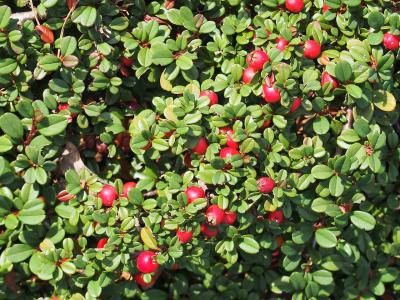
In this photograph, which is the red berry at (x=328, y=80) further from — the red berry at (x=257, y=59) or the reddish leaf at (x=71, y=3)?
the reddish leaf at (x=71, y=3)

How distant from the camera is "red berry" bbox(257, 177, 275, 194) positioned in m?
2.04

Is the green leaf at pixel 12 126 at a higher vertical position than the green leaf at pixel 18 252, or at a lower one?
higher

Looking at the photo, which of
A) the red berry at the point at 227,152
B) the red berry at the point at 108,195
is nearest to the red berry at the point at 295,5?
the red berry at the point at 227,152

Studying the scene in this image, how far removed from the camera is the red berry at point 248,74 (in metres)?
2.12

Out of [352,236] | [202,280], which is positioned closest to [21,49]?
[202,280]

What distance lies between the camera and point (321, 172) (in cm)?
211

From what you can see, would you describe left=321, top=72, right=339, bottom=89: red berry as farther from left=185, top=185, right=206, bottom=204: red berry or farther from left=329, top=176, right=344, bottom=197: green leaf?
left=185, top=185, right=206, bottom=204: red berry

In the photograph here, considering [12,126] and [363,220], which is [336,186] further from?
[12,126]

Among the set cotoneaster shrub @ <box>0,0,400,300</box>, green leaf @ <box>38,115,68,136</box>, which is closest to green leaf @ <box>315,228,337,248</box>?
cotoneaster shrub @ <box>0,0,400,300</box>

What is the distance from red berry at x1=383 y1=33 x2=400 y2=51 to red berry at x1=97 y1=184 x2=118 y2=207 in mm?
1195

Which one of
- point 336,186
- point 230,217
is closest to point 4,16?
point 230,217

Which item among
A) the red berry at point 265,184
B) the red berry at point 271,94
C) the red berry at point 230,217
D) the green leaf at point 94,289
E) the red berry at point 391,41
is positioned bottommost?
the green leaf at point 94,289

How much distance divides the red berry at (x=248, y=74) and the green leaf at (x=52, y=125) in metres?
0.70

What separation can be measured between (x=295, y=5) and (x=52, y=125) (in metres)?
1.06
